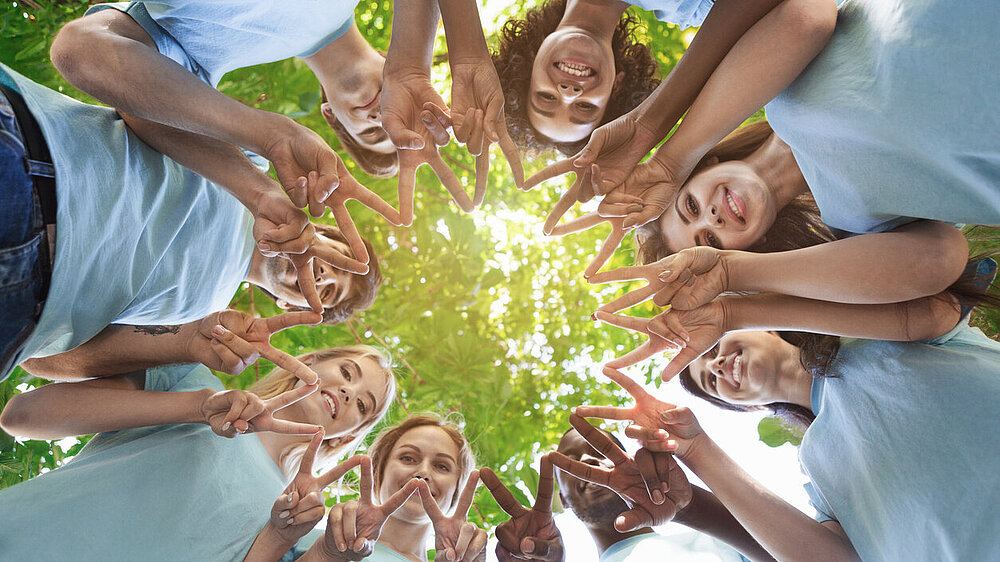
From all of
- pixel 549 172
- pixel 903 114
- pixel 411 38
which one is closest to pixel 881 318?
pixel 903 114

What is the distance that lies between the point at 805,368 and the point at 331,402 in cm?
183

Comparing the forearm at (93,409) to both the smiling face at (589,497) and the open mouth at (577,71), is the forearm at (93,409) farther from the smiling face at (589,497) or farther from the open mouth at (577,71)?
the open mouth at (577,71)

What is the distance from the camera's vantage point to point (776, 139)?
2.31m

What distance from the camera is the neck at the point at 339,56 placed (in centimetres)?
242

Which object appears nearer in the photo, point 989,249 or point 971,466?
point 971,466

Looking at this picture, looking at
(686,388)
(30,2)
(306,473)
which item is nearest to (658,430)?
(686,388)

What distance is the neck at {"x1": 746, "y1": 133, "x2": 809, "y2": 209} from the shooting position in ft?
7.43

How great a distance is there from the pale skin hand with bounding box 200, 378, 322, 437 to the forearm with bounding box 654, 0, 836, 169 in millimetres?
1443

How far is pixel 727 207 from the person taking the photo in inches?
88.7

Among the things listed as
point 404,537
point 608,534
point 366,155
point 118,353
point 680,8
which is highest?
point 680,8

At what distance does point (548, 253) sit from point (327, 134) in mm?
1423

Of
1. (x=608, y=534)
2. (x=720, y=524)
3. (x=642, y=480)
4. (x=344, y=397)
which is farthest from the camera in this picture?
(x=344, y=397)

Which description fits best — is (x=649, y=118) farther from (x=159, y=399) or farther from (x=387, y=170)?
(x=159, y=399)

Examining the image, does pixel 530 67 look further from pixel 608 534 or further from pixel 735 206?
pixel 608 534
